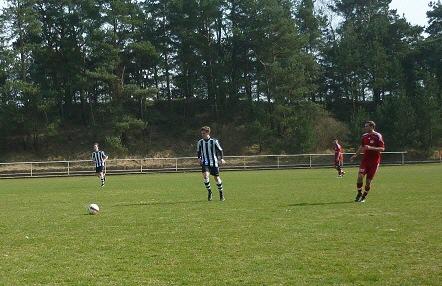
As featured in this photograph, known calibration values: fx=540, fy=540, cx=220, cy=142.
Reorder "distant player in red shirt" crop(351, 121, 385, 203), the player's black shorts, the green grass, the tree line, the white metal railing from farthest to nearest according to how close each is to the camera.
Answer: the tree line → the white metal railing → the player's black shorts → "distant player in red shirt" crop(351, 121, 385, 203) → the green grass

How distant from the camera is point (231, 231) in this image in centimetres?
925

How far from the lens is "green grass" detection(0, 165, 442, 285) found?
6.10 m

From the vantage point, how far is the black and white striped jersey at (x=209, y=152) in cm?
1584

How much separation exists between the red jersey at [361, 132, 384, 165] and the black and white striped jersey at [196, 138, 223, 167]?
4.25 metres

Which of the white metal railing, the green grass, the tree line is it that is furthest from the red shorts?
the tree line

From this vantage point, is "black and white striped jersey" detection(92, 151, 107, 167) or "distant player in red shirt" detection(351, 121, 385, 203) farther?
"black and white striped jersey" detection(92, 151, 107, 167)

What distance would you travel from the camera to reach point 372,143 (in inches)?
544

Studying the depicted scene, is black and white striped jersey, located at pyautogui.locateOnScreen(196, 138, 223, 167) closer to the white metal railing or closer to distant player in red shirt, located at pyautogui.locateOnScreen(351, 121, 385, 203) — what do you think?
distant player in red shirt, located at pyautogui.locateOnScreen(351, 121, 385, 203)

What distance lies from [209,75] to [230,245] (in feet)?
166

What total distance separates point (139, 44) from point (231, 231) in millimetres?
45509

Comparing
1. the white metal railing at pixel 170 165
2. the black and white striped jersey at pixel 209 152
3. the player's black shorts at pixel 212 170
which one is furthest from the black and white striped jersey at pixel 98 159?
the white metal railing at pixel 170 165

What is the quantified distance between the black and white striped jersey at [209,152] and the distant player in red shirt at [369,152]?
4163mm

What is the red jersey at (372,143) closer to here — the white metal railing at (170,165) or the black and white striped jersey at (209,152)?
the black and white striped jersey at (209,152)

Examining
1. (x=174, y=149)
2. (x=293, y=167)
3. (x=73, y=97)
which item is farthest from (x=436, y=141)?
(x=73, y=97)
